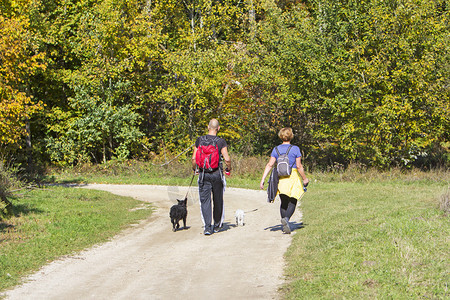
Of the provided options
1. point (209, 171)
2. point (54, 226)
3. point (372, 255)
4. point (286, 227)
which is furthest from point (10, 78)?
point (372, 255)

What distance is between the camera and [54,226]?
12.0 m

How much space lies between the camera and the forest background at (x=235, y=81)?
23.6 m

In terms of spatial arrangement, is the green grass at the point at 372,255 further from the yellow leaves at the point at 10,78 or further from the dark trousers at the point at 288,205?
the yellow leaves at the point at 10,78

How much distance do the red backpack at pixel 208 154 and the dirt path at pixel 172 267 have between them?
1.49 metres

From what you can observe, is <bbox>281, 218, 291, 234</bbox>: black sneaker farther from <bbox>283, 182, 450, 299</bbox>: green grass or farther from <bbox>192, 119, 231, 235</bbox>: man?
<bbox>192, 119, 231, 235</bbox>: man

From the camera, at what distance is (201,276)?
7.51 meters

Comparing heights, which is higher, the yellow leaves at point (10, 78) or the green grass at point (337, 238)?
the yellow leaves at point (10, 78)

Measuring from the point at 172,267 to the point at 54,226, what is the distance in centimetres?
497

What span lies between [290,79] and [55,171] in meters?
15.0

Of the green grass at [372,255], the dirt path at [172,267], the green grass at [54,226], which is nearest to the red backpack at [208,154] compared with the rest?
the dirt path at [172,267]

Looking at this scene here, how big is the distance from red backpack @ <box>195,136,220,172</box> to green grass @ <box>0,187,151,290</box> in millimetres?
2657

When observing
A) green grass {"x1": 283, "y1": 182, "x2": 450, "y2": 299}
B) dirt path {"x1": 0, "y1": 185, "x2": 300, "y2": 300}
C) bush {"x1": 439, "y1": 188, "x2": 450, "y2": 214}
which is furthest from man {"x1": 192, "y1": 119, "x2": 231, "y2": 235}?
bush {"x1": 439, "y1": 188, "x2": 450, "y2": 214}

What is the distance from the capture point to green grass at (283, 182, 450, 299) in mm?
6215

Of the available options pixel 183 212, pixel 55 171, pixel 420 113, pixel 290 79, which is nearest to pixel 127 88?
pixel 55 171
